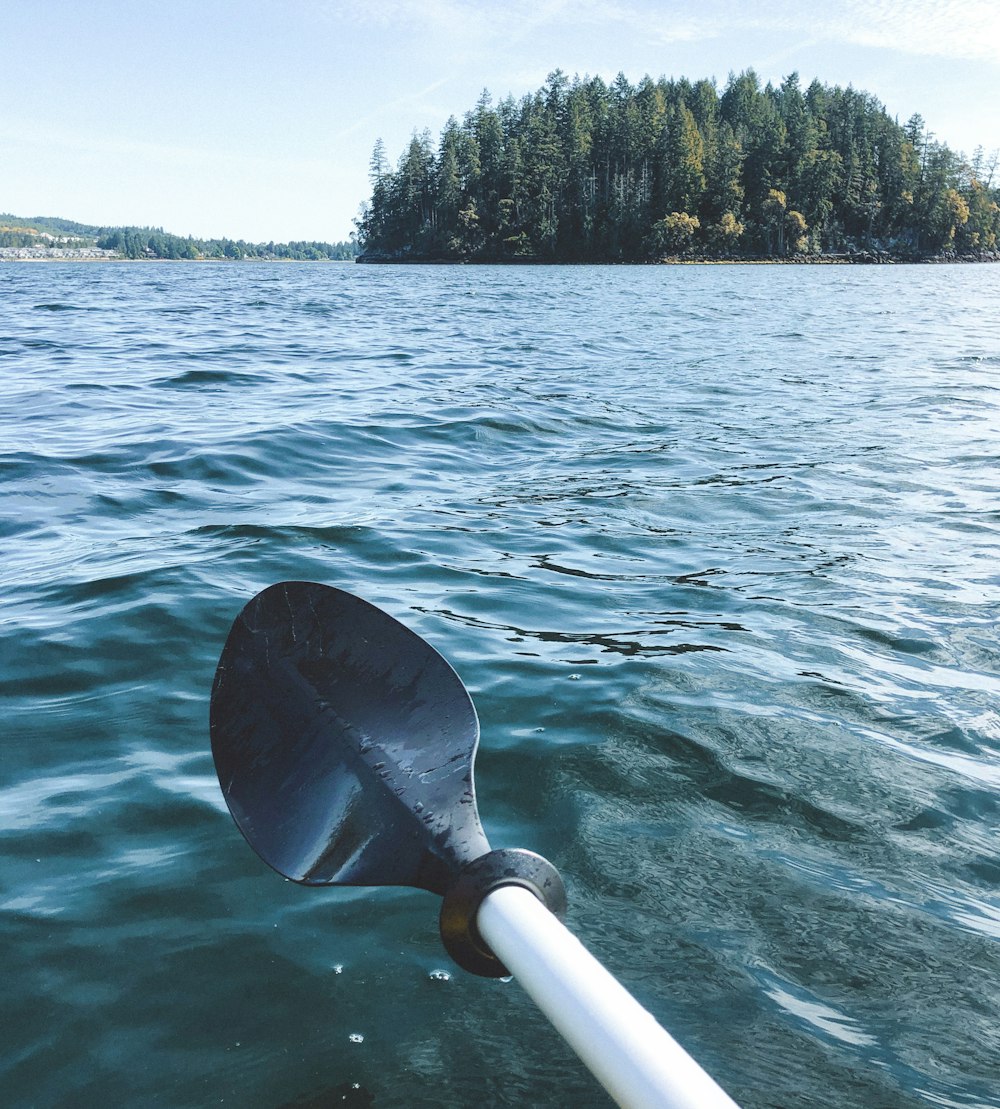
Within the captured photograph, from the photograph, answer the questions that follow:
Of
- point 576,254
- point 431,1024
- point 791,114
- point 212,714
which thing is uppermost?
point 791,114

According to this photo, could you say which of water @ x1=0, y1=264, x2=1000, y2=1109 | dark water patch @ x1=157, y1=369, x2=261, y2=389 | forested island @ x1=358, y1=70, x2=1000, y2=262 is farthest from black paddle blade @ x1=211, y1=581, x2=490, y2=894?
forested island @ x1=358, y1=70, x2=1000, y2=262

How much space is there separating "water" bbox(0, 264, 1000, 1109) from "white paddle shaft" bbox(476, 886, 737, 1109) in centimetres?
73

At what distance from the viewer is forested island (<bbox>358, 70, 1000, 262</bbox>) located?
3465 inches

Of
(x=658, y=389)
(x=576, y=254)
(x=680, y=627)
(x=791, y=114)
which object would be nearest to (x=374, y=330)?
(x=658, y=389)

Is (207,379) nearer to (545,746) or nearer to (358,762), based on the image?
(545,746)

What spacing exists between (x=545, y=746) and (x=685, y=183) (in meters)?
94.0

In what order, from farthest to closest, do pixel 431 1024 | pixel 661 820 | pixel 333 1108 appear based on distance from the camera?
1. pixel 661 820
2. pixel 431 1024
3. pixel 333 1108

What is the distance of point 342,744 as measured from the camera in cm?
198

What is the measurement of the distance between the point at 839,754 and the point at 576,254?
306ft

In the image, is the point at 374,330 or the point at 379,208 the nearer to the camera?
the point at 374,330

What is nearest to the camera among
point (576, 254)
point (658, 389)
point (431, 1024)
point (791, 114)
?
point (431, 1024)

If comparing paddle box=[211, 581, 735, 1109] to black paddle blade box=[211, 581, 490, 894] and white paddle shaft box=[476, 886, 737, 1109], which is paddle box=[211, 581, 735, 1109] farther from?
white paddle shaft box=[476, 886, 737, 1109]

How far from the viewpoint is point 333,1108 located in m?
1.71

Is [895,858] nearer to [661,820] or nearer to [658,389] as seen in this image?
[661,820]
